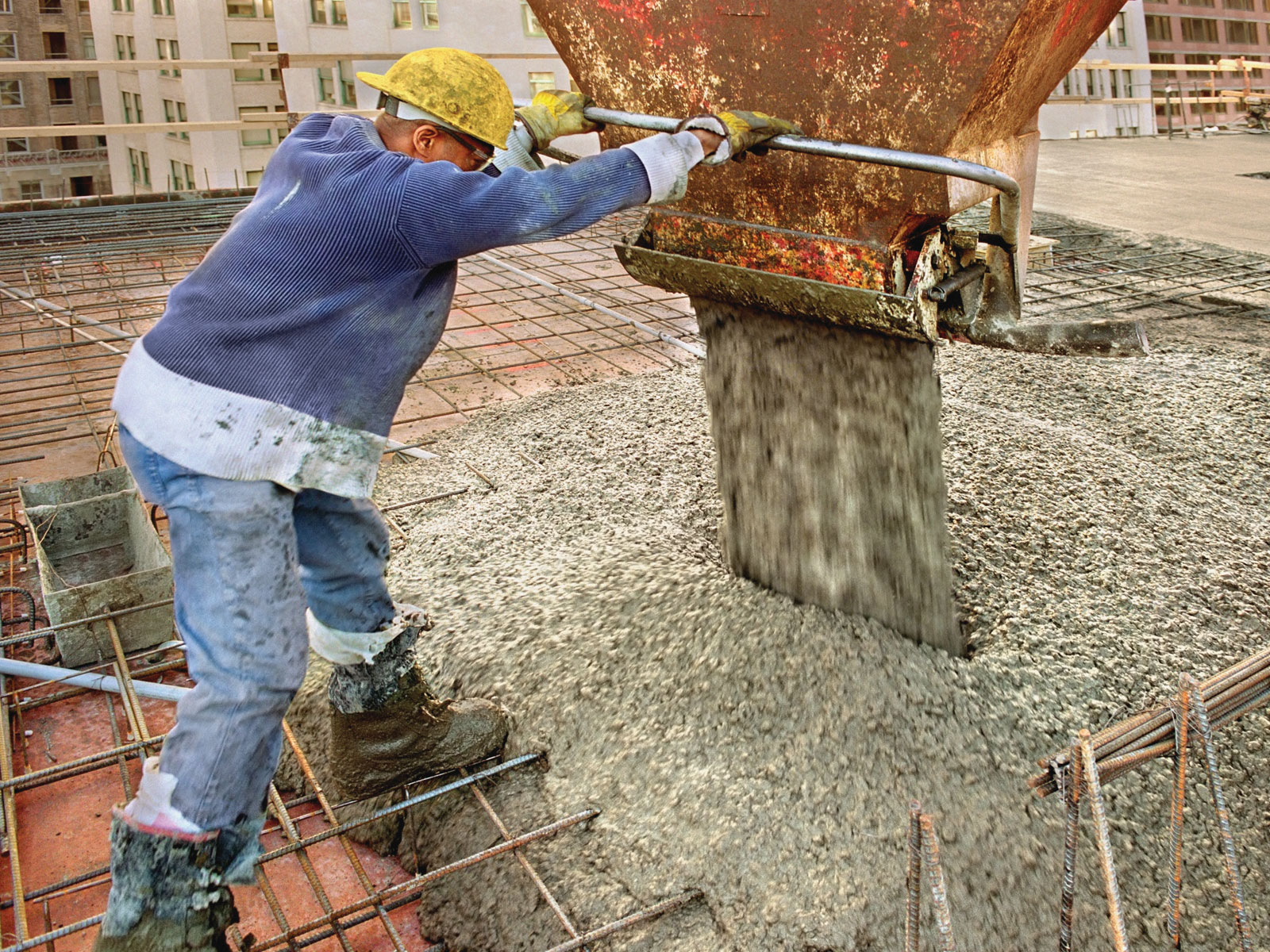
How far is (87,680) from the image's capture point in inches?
111

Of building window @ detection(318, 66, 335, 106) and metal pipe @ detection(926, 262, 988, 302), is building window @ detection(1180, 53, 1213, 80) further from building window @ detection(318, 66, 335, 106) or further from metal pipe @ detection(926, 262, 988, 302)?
metal pipe @ detection(926, 262, 988, 302)

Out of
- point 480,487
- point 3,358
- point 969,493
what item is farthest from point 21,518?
point 969,493

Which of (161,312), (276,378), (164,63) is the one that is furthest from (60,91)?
(276,378)

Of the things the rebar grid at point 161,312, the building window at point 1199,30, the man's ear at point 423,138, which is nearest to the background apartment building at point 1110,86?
the building window at point 1199,30

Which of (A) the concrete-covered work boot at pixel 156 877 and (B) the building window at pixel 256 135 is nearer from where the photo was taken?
(A) the concrete-covered work boot at pixel 156 877

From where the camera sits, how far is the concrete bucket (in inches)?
79.7

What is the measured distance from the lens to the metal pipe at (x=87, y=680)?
2734 millimetres

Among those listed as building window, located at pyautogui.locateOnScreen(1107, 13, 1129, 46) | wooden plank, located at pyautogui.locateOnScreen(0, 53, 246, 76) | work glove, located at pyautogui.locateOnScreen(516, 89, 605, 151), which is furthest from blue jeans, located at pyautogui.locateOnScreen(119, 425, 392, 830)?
building window, located at pyautogui.locateOnScreen(1107, 13, 1129, 46)

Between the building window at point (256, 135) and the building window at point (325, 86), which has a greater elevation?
the building window at point (256, 135)

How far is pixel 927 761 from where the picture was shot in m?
2.13

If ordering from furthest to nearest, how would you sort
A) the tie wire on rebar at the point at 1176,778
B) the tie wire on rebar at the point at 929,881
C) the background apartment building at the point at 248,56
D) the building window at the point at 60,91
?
the building window at the point at 60,91 < the background apartment building at the point at 248,56 < the tie wire on rebar at the point at 1176,778 < the tie wire on rebar at the point at 929,881

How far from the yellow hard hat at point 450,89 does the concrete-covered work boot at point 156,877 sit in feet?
4.08

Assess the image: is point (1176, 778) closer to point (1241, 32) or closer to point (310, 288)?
point (310, 288)

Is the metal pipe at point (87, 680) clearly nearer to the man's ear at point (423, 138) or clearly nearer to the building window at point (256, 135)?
the man's ear at point (423, 138)
